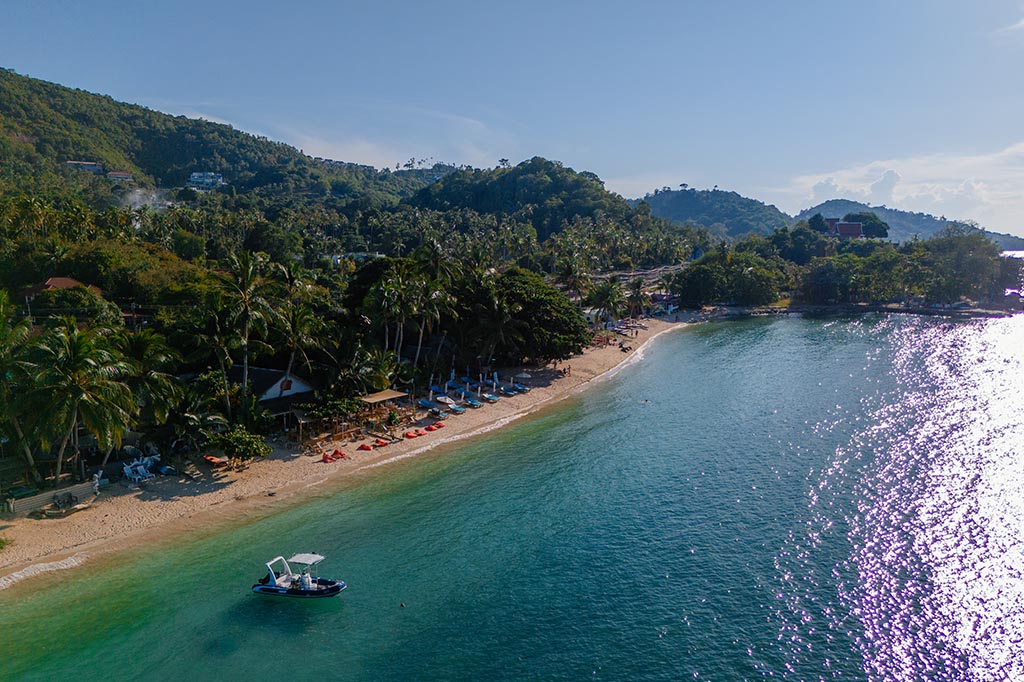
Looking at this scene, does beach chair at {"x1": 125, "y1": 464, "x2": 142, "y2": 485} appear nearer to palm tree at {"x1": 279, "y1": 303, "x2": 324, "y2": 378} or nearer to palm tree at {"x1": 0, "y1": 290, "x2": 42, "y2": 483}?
palm tree at {"x1": 0, "y1": 290, "x2": 42, "y2": 483}

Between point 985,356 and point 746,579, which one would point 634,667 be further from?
point 985,356

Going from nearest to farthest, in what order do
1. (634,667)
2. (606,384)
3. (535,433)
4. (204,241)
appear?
(634,667)
(535,433)
(606,384)
(204,241)

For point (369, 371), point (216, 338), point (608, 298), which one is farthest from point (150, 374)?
point (608, 298)

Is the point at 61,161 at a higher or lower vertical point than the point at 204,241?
higher

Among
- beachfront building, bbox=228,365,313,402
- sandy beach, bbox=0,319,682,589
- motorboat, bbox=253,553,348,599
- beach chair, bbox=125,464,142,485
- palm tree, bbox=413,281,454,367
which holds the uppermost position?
palm tree, bbox=413,281,454,367

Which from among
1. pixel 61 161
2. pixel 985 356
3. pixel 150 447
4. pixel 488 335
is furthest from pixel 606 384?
pixel 61 161

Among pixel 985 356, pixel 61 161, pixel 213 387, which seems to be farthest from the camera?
pixel 61 161

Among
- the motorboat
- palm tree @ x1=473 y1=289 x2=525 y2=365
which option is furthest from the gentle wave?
palm tree @ x1=473 y1=289 x2=525 y2=365
